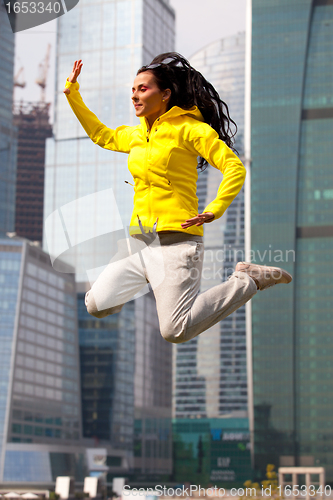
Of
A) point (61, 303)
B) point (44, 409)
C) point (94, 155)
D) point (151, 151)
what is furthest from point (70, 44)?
point (151, 151)

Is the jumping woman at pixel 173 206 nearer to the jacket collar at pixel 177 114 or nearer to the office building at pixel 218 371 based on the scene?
the jacket collar at pixel 177 114

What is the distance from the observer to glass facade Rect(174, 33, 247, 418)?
131 m

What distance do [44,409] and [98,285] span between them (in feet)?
340

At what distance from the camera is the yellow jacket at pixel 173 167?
17.0 feet

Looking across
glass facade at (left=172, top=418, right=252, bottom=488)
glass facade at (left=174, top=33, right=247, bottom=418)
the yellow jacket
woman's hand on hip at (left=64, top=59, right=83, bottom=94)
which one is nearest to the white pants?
the yellow jacket

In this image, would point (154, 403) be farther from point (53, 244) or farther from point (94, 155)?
point (53, 244)

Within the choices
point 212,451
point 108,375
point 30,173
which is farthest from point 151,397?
point 30,173

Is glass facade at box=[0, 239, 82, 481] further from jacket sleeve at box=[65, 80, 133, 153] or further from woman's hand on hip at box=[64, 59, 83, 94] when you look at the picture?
woman's hand on hip at box=[64, 59, 83, 94]

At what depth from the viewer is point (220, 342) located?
13812 cm

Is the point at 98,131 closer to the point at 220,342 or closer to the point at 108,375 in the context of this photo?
the point at 108,375

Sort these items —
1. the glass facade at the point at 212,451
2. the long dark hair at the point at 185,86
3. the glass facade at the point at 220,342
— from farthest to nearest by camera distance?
the glass facade at the point at 220,342 → the glass facade at the point at 212,451 → the long dark hair at the point at 185,86

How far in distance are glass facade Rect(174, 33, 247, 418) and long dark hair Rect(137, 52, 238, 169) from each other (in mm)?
114768

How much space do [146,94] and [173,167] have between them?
64cm

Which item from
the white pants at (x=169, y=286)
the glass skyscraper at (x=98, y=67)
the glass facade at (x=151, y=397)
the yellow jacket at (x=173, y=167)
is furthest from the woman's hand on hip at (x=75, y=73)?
the glass skyscraper at (x=98, y=67)
